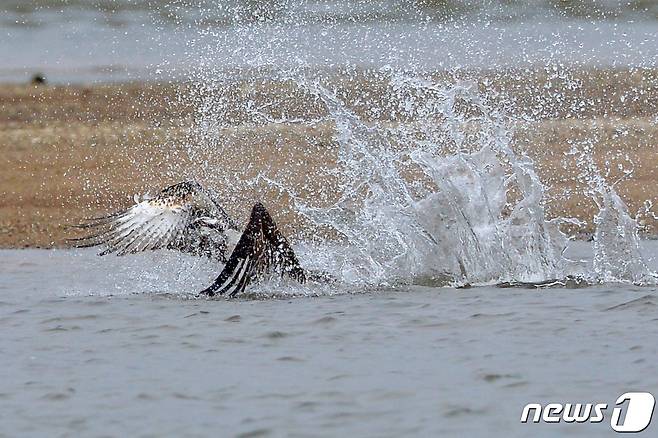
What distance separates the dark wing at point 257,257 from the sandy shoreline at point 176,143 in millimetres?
4331

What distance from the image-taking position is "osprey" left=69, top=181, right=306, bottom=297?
9.84 m

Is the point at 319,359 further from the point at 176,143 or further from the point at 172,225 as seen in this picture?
the point at 176,143

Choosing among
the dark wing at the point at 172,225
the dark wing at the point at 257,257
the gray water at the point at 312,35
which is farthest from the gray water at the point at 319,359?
the gray water at the point at 312,35

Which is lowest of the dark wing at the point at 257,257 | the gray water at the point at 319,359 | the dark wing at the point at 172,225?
the gray water at the point at 319,359

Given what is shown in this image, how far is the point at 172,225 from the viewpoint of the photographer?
10.5 metres

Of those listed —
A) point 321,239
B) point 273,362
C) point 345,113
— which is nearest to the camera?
point 273,362

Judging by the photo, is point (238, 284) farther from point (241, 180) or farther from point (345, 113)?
point (241, 180)

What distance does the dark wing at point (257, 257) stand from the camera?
376 inches

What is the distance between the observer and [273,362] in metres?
8.38

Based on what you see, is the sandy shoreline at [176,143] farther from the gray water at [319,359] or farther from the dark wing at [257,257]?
the gray water at [319,359]

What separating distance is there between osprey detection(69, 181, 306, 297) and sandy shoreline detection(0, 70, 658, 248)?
372cm

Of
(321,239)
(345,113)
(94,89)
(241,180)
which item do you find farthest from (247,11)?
(345,113)

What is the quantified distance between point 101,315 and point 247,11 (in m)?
22.7

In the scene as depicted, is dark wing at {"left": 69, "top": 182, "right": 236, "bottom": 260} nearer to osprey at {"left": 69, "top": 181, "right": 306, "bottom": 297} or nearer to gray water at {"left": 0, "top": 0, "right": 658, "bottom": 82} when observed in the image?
osprey at {"left": 69, "top": 181, "right": 306, "bottom": 297}
